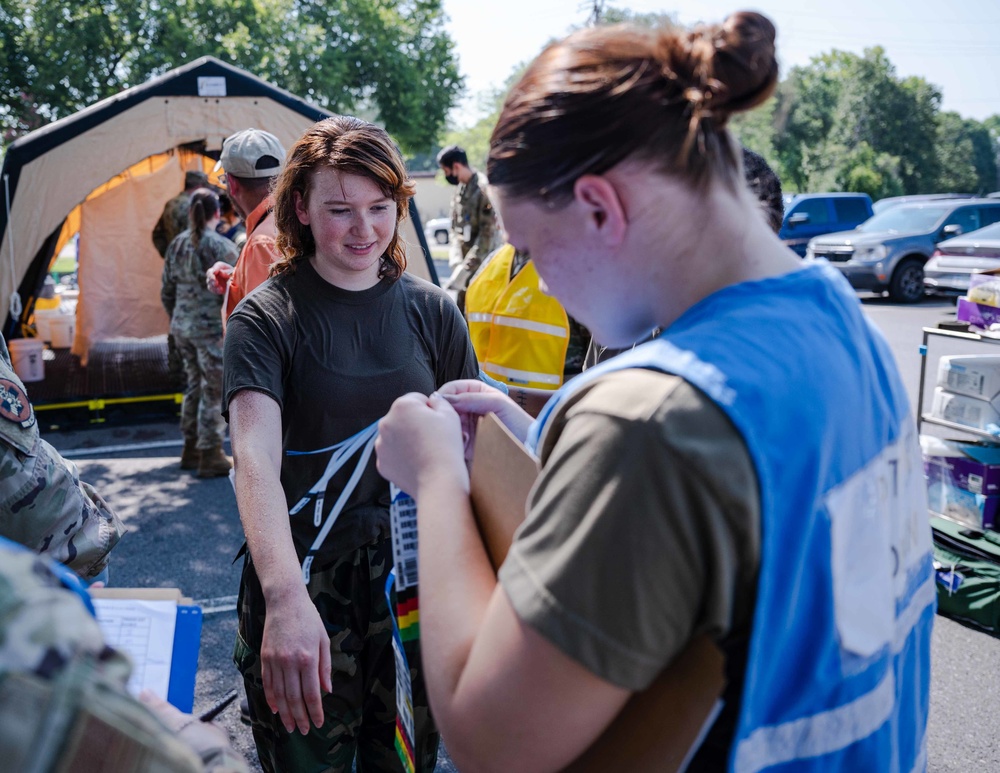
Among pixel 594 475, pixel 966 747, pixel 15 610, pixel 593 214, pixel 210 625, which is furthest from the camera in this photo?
pixel 210 625

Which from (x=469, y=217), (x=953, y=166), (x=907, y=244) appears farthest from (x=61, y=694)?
(x=953, y=166)

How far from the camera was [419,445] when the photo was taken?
3.76 feet

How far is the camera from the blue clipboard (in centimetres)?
136

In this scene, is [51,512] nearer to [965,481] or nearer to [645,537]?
[645,537]

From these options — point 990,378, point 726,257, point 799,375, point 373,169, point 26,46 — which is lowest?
point 990,378

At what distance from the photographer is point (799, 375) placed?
866mm

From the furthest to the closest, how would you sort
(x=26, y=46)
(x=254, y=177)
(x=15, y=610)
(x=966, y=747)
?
1. (x=26, y=46)
2. (x=254, y=177)
3. (x=966, y=747)
4. (x=15, y=610)

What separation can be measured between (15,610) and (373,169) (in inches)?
65.3

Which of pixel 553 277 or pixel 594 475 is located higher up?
pixel 553 277

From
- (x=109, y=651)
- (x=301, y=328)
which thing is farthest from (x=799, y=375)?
(x=301, y=328)

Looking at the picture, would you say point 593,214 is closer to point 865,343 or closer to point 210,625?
point 865,343

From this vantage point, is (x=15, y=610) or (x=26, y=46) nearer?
(x=15, y=610)

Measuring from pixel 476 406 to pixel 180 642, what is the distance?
603 mm

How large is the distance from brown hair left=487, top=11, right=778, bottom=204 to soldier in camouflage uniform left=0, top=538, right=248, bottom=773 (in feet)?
2.04
